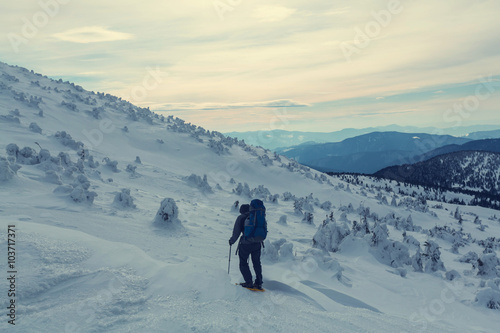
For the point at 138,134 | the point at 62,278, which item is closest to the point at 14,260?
the point at 62,278

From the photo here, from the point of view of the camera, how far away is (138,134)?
3172 cm

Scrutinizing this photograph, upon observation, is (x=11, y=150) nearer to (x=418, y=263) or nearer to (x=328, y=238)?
(x=328, y=238)

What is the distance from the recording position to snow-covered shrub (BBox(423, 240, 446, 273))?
12.1 m

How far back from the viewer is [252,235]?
20.9 ft

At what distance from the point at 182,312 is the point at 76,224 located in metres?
5.18

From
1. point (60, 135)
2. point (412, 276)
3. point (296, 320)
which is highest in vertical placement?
point (60, 135)

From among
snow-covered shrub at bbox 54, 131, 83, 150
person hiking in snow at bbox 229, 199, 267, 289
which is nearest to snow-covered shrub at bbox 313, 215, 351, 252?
person hiking in snow at bbox 229, 199, 267, 289

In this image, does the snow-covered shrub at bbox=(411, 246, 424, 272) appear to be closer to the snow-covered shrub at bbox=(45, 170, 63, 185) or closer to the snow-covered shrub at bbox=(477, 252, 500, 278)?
the snow-covered shrub at bbox=(477, 252, 500, 278)

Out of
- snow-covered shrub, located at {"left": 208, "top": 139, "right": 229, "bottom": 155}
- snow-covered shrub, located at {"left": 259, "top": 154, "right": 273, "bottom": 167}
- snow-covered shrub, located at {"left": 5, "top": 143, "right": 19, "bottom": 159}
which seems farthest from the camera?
snow-covered shrub, located at {"left": 259, "top": 154, "right": 273, "bottom": 167}

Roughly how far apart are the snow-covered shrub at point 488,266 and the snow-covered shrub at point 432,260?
128cm

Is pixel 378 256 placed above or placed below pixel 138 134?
below

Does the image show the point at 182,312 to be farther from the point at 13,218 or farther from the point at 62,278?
the point at 13,218

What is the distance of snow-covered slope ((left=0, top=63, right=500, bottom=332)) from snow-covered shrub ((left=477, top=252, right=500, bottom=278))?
0.14 feet

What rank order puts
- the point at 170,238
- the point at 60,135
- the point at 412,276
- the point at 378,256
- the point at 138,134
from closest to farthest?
→ the point at 170,238 → the point at 412,276 → the point at 378,256 → the point at 60,135 → the point at 138,134
